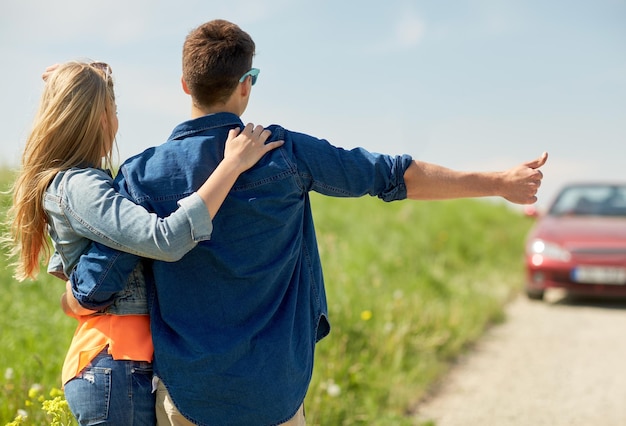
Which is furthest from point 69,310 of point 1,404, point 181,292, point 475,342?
point 475,342

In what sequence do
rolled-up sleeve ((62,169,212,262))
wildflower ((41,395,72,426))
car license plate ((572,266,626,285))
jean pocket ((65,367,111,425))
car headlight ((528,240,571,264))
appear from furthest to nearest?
car headlight ((528,240,571,264)) < car license plate ((572,266,626,285)) < wildflower ((41,395,72,426)) < jean pocket ((65,367,111,425)) < rolled-up sleeve ((62,169,212,262))

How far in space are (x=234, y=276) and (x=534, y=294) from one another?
7192 mm

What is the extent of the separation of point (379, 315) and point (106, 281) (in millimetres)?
3974

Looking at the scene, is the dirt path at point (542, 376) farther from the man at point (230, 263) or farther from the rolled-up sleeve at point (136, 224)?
the rolled-up sleeve at point (136, 224)

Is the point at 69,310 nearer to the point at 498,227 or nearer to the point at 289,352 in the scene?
the point at 289,352

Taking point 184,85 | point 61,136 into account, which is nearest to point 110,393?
point 61,136

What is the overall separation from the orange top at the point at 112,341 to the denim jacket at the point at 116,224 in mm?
36

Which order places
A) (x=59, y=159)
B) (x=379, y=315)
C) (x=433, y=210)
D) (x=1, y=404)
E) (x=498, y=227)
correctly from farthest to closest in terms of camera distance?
(x=498, y=227)
(x=433, y=210)
(x=379, y=315)
(x=1, y=404)
(x=59, y=159)

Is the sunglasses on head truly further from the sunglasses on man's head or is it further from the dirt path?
the dirt path

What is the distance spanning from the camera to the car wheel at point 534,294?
8.72 meters

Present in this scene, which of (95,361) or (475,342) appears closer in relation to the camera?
(95,361)

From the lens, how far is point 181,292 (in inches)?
88.7

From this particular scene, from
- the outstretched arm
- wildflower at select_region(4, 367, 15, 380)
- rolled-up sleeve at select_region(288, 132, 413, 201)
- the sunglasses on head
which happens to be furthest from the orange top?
wildflower at select_region(4, 367, 15, 380)

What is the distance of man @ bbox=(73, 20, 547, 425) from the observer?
2.21m
